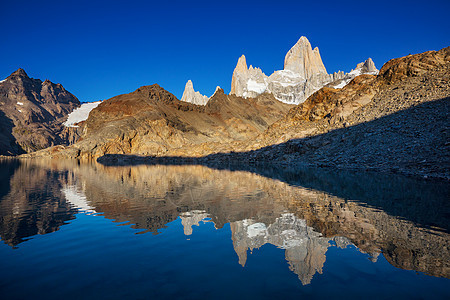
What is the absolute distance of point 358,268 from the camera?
268 inches

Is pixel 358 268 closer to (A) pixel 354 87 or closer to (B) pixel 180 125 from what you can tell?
(A) pixel 354 87

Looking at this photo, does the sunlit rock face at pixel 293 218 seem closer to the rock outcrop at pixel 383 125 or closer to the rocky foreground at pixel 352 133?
the rock outcrop at pixel 383 125

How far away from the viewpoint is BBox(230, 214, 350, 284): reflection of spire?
280 inches

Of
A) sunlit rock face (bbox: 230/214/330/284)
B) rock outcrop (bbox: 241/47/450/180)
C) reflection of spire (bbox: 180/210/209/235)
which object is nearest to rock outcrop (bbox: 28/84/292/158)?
rock outcrop (bbox: 241/47/450/180)

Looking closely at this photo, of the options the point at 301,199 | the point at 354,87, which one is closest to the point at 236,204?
the point at 301,199

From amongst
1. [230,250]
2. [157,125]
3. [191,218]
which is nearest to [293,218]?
[230,250]

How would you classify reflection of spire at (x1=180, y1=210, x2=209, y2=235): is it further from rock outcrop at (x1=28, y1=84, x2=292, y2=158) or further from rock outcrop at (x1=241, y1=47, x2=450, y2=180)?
rock outcrop at (x1=28, y1=84, x2=292, y2=158)

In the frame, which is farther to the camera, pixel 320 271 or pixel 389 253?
pixel 389 253

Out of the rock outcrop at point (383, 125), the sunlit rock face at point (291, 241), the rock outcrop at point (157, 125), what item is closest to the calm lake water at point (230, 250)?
the sunlit rock face at point (291, 241)

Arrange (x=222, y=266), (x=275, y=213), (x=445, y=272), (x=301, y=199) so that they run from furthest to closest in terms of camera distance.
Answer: (x=301, y=199)
(x=275, y=213)
(x=222, y=266)
(x=445, y=272)

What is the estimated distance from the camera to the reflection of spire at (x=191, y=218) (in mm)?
11152

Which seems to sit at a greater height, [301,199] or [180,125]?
[180,125]

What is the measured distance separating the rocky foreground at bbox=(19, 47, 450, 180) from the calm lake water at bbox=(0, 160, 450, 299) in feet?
68.2

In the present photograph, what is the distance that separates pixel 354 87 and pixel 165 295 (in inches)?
2991
